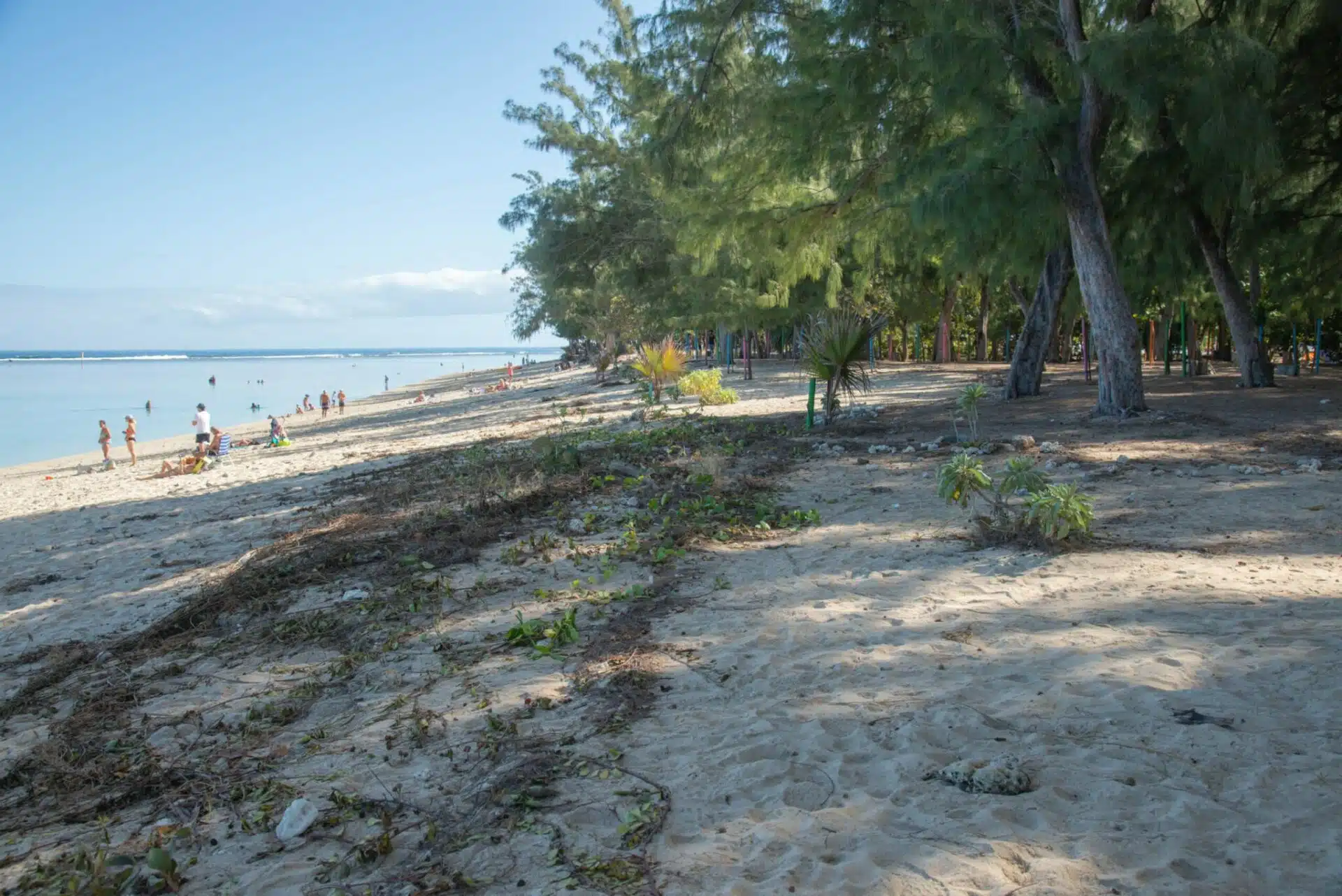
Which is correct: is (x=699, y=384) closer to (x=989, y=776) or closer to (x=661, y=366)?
(x=661, y=366)

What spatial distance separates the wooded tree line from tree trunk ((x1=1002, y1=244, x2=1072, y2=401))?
0.13 feet

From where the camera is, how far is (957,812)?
112 inches

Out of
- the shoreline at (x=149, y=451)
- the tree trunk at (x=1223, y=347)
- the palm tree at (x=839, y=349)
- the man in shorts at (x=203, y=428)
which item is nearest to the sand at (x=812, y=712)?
the palm tree at (x=839, y=349)

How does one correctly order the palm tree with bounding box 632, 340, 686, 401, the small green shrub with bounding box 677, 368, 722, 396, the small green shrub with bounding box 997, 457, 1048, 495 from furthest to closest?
1. the palm tree with bounding box 632, 340, 686, 401
2. the small green shrub with bounding box 677, 368, 722, 396
3. the small green shrub with bounding box 997, 457, 1048, 495

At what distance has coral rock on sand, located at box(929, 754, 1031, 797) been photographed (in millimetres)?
2941

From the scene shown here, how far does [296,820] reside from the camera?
308 centimetres

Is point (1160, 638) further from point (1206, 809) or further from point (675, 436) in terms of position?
point (675, 436)

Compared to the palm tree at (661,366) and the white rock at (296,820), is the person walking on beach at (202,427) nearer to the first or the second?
the palm tree at (661,366)

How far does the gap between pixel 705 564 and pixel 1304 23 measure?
1267 cm

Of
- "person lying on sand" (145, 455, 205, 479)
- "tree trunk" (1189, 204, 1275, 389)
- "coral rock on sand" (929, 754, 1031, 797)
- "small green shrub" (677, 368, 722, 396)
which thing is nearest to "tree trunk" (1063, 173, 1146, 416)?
"tree trunk" (1189, 204, 1275, 389)

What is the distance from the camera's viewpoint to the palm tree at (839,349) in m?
11.5

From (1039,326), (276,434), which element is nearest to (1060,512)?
(1039,326)

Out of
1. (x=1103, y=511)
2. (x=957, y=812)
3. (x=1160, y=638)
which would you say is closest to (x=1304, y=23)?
(x=1103, y=511)

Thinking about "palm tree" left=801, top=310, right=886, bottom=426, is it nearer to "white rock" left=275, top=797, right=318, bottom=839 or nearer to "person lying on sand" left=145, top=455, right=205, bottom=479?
"white rock" left=275, top=797, right=318, bottom=839
